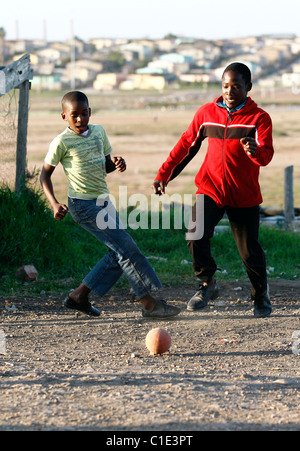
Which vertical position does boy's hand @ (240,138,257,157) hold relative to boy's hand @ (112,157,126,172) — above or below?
above

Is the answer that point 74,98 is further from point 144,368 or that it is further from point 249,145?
point 144,368

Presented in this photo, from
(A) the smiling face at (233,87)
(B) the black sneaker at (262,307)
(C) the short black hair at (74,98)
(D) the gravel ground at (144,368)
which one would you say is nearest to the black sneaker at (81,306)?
(D) the gravel ground at (144,368)

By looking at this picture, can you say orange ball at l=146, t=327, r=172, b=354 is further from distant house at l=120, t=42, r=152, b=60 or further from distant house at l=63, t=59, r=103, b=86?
distant house at l=120, t=42, r=152, b=60

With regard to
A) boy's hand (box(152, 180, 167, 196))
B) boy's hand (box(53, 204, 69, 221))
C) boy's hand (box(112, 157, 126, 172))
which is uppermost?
boy's hand (box(112, 157, 126, 172))

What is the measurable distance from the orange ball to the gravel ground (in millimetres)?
52

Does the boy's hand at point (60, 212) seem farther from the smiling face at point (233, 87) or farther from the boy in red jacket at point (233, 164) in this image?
the smiling face at point (233, 87)

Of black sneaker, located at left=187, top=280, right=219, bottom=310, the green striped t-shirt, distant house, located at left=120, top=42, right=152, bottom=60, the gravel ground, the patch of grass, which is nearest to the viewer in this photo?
the gravel ground

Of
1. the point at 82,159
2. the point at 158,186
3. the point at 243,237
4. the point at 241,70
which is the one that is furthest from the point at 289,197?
the point at 82,159

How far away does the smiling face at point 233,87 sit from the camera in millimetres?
5375

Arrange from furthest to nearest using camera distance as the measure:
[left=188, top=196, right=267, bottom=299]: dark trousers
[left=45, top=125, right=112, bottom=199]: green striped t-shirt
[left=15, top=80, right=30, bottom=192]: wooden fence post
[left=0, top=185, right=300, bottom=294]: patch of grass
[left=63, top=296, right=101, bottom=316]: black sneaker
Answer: [left=15, top=80, right=30, bottom=192]: wooden fence post
[left=0, top=185, right=300, bottom=294]: patch of grass
[left=63, top=296, right=101, bottom=316]: black sneaker
[left=188, top=196, right=267, bottom=299]: dark trousers
[left=45, top=125, right=112, bottom=199]: green striped t-shirt

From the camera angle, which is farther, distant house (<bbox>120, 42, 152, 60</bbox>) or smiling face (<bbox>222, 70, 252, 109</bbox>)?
distant house (<bbox>120, 42, 152, 60</bbox>)

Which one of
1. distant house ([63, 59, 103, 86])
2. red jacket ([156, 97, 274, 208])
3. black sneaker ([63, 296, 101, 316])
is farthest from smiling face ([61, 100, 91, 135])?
distant house ([63, 59, 103, 86])

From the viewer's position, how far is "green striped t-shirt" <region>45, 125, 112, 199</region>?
545cm

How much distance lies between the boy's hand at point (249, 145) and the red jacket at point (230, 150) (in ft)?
0.42
